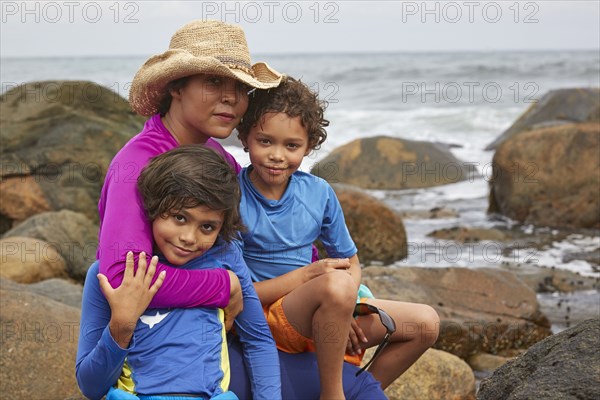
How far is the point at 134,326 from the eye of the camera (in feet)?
9.14

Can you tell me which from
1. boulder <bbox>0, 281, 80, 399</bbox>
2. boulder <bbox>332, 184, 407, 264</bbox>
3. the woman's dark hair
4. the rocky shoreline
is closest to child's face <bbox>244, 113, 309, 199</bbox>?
the woman's dark hair

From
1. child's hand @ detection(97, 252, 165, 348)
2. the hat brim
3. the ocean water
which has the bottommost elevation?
the ocean water

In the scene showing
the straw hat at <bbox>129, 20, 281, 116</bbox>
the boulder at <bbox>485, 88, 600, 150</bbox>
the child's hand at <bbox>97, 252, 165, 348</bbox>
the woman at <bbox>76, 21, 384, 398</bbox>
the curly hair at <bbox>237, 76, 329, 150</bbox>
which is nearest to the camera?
the child's hand at <bbox>97, 252, 165, 348</bbox>

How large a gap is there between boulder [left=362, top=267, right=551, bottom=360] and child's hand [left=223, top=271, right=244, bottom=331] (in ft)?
9.96

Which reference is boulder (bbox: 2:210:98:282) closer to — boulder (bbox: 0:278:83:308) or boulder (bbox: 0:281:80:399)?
boulder (bbox: 0:278:83:308)

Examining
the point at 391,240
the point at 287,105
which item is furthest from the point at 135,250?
the point at 391,240

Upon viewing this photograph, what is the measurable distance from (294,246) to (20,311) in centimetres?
180

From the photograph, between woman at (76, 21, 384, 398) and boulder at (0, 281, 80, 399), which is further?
boulder at (0, 281, 80, 399)

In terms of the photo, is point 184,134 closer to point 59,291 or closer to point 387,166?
point 59,291

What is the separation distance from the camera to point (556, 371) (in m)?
2.57

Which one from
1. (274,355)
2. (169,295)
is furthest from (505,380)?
(169,295)

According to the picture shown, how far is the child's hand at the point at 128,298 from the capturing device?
109 inches

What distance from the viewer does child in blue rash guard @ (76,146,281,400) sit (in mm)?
2797

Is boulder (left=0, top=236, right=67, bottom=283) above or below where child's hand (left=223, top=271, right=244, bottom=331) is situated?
below
